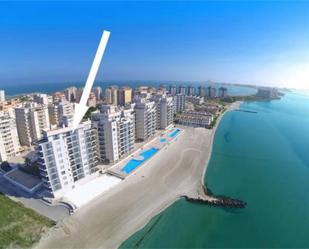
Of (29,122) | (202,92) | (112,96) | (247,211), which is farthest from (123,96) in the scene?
(247,211)

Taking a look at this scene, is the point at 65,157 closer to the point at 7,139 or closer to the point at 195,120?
the point at 7,139

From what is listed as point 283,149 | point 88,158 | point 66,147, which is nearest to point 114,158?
point 88,158

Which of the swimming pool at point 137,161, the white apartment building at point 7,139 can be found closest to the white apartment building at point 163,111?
the swimming pool at point 137,161

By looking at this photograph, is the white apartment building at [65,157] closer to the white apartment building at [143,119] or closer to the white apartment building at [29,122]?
the white apartment building at [143,119]

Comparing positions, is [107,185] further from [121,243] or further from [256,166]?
[256,166]

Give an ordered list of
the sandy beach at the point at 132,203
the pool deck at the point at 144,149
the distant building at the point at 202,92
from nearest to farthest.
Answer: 1. the sandy beach at the point at 132,203
2. the pool deck at the point at 144,149
3. the distant building at the point at 202,92

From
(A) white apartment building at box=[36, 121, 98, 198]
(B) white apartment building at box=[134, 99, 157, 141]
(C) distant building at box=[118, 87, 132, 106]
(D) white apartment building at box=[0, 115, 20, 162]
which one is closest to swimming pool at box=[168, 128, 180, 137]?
(B) white apartment building at box=[134, 99, 157, 141]

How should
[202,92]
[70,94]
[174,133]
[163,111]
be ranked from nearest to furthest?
[174,133]
[163,111]
[70,94]
[202,92]
